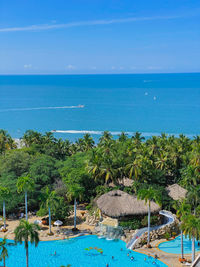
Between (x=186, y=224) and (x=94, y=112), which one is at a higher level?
(x=94, y=112)

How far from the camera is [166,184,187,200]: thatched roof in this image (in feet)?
140

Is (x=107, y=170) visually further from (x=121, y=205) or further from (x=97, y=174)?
(x=121, y=205)

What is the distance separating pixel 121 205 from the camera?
38.3 meters

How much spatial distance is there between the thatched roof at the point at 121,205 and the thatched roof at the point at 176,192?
4945 mm

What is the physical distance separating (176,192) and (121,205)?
30.8 ft

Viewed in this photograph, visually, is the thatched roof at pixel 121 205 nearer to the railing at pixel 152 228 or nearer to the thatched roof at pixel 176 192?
the railing at pixel 152 228

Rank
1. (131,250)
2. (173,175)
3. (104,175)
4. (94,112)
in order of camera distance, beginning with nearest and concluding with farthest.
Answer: (131,250) → (104,175) → (173,175) → (94,112)

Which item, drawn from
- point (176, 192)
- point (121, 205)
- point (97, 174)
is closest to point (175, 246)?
point (121, 205)

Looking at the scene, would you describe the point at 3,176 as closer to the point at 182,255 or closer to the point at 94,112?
the point at 182,255

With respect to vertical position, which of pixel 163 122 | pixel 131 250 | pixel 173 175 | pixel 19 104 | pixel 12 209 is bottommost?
pixel 131 250

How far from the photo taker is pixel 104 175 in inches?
1818

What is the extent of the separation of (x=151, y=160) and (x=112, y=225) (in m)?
14.2

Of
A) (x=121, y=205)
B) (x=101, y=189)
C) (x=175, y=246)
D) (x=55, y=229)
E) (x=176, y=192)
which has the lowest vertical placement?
(x=175, y=246)

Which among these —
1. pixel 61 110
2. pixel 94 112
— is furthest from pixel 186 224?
pixel 61 110
